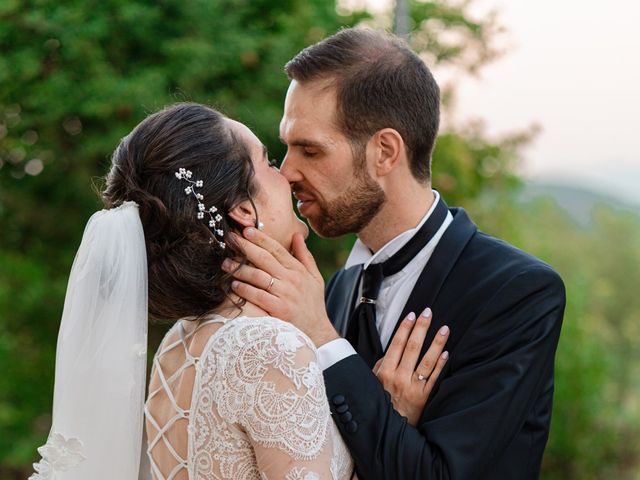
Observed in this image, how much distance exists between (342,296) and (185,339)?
3.69 feet

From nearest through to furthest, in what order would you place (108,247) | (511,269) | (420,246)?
1. (108,247)
2. (511,269)
3. (420,246)

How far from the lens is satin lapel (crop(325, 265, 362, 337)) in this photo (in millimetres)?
3463

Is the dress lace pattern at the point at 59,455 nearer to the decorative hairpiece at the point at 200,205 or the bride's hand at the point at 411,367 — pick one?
the decorative hairpiece at the point at 200,205

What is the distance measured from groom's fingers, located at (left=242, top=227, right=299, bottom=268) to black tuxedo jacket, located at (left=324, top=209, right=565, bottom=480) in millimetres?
363

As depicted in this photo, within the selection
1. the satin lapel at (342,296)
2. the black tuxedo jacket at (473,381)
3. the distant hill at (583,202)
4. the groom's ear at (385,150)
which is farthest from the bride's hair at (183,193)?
the distant hill at (583,202)

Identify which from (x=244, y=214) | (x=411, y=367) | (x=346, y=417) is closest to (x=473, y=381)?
(x=411, y=367)

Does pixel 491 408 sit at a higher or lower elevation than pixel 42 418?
higher

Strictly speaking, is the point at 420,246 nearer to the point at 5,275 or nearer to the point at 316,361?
the point at 316,361

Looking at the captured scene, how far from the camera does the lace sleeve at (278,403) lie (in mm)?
2330

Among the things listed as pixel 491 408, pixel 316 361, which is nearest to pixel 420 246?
pixel 491 408

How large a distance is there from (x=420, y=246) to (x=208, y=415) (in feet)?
3.75

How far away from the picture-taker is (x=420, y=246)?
3.19 meters

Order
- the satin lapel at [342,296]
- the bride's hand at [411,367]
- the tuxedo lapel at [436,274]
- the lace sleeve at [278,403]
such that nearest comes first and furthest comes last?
the lace sleeve at [278,403] → the bride's hand at [411,367] → the tuxedo lapel at [436,274] → the satin lapel at [342,296]

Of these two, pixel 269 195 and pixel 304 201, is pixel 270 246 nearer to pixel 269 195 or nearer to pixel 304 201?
pixel 269 195
